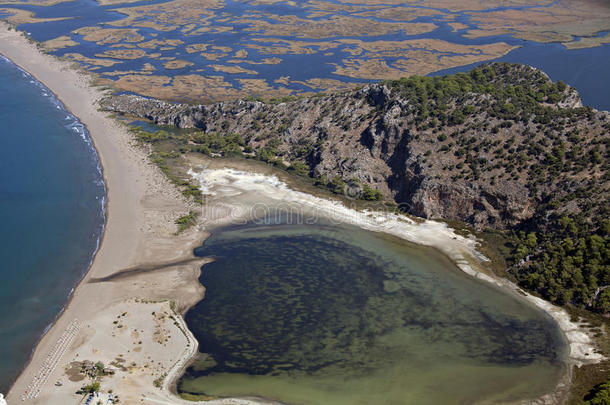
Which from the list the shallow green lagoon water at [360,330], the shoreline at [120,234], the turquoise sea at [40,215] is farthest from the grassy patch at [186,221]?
the turquoise sea at [40,215]

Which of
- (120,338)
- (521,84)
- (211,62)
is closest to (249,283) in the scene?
(120,338)

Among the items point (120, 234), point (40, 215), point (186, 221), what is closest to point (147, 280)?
point (120, 234)

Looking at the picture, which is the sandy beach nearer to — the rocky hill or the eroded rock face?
the rocky hill

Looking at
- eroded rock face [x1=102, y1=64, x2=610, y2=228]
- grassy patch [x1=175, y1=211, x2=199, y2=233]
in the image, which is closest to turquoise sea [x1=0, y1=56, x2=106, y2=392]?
grassy patch [x1=175, y1=211, x2=199, y2=233]

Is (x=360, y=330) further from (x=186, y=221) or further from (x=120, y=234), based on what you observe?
(x=120, y=234)

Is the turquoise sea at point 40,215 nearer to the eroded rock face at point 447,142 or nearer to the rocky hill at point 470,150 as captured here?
the rocky hill at point 470,150
